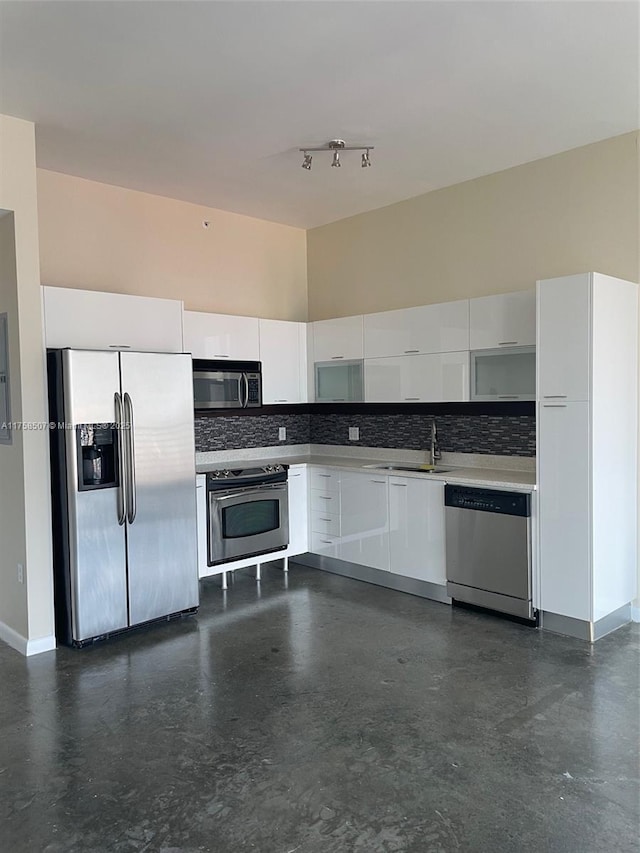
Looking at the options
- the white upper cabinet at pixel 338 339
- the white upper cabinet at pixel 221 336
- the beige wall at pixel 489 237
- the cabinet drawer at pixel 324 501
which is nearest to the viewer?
the beige wall at pixel 489 237

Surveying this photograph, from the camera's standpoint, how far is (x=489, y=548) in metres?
4.35

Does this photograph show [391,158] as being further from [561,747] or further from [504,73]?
[561,747]

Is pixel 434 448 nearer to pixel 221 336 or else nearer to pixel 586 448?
pixel 586 448

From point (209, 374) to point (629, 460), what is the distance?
10.1 ft

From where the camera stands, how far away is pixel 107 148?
4203 millimetres

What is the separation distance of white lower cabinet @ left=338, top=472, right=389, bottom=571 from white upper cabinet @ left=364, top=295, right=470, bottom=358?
104 cm

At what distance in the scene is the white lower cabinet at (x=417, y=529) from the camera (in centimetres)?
466

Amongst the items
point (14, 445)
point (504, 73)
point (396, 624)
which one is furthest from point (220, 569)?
point (504, 73)

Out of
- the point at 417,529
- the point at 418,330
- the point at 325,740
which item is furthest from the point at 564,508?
the point at 325,740

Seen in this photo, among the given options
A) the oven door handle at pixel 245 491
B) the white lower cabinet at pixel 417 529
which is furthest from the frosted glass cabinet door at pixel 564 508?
the oven door handle at pixel 245 491

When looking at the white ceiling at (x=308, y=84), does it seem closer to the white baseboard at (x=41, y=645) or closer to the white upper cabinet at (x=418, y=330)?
the white upper cabinet at (x=418, y=330)

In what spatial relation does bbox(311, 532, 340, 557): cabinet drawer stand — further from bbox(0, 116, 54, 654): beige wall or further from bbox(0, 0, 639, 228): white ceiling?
bbox(0, 0, 639, 228): white ceiling

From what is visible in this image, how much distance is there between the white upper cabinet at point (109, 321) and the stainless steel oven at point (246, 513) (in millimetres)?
1088

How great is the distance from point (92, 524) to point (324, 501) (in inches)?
81.5
